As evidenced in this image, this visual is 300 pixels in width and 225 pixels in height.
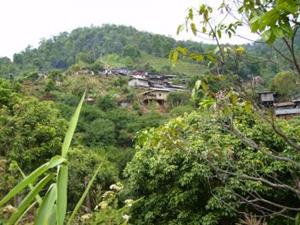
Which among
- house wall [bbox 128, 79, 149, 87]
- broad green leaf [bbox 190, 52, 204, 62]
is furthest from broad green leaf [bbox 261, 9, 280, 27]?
house wall [bbox 128, 79, 149, 87]

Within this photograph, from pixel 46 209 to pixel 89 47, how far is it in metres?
60.9

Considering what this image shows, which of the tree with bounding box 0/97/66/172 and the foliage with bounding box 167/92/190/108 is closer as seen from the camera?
the tree with bounding box 0/97/66/172

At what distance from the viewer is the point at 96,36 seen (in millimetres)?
62312

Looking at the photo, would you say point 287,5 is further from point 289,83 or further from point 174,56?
point 289,83

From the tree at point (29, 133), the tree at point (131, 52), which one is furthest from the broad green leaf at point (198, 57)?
the tree at point (131, 52)

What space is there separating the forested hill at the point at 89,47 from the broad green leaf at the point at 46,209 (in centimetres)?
4817

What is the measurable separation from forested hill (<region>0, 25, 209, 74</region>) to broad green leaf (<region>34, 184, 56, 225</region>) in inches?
1896

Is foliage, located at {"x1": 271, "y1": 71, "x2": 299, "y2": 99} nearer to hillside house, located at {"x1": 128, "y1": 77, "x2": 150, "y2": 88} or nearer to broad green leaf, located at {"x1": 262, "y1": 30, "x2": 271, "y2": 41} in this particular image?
broad green leaf, located at {"x1": 262, "y1": 30, "x2": 271, "y2": 41}

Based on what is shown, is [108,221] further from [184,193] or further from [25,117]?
[25,117]

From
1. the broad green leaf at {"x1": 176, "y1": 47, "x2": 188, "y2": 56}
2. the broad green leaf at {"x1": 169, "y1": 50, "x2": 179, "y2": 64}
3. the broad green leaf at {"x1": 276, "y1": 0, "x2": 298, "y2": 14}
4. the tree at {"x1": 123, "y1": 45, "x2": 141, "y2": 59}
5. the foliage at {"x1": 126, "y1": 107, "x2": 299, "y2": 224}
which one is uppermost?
the tree at {"x1": 123, "y1": 45, "x2": 141, "y2": 59}

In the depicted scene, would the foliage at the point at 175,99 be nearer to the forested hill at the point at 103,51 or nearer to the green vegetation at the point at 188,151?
the green vegetation at the point at 188,151

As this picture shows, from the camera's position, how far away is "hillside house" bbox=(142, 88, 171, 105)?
3212 centimetres

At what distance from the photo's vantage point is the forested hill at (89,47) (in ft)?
167

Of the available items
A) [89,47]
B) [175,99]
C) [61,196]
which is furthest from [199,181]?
[89,47]
